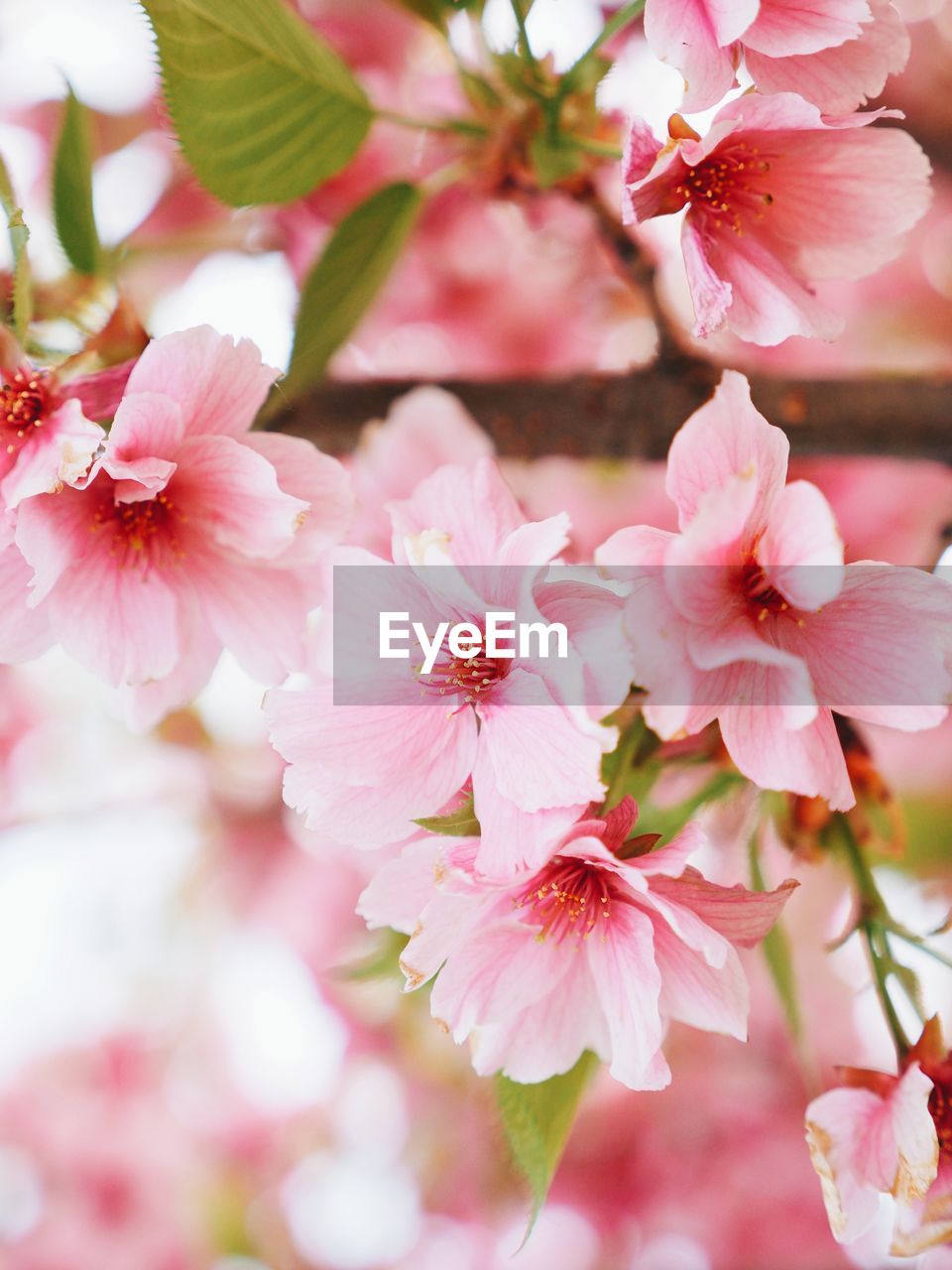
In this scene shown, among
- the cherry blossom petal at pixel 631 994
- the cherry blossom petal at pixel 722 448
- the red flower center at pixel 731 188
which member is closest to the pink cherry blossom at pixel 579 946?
the cherry blossom petal at pixel 631 994

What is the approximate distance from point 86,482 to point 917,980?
0.36 meters

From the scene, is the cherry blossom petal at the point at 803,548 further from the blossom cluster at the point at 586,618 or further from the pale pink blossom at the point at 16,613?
the pale pink blossom at the point at 16,613

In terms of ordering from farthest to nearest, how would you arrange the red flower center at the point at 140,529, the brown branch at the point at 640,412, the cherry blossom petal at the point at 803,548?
the brown branch at the point at 640,412
the red flower center at the point at 140,529
the cherry blossom petal at the point at 803,548

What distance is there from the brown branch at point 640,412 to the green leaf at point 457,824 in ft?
0.84

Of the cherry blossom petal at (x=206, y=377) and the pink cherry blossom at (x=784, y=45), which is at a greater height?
the pink cherry blossom at (x=784, y=45)

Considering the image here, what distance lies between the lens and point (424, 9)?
0.57 meters

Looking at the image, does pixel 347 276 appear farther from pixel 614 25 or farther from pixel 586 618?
pixel 586 618

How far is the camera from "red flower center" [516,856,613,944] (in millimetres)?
362

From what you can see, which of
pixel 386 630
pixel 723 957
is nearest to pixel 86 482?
pixel 386 630

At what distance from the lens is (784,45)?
34 centimetres

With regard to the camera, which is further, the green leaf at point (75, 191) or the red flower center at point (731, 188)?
the green leaf at point (75, 191)

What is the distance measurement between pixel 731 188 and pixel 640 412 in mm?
160

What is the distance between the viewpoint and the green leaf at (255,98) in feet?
1.30

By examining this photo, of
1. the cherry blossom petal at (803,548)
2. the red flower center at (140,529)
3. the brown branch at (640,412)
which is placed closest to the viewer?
the cherry blossom petal at (803,548)
